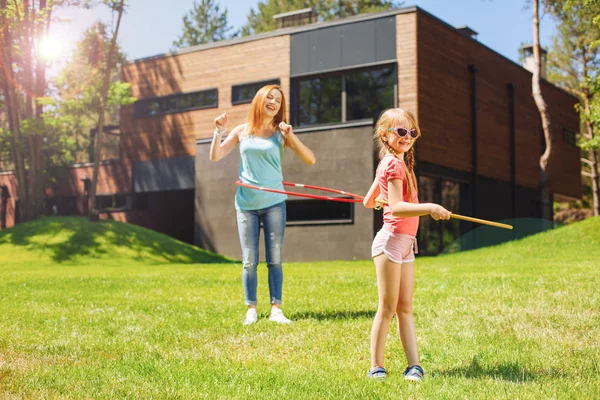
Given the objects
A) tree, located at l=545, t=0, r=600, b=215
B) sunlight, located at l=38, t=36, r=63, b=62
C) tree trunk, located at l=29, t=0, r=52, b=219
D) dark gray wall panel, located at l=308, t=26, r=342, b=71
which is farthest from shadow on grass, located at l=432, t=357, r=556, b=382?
tree, located at l=545, t=0, r=600, b=215

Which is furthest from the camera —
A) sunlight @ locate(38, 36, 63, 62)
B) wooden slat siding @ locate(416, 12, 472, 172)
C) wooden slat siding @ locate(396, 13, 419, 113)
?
sunlight @ locate(38, 36, 63, 62)

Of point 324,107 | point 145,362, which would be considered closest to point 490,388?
point 145,362

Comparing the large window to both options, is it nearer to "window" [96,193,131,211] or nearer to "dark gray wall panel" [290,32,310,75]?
"dark gray wall panel" [290,32,310,75]

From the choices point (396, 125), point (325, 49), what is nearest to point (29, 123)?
point (325, 49)

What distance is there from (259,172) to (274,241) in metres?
0.77

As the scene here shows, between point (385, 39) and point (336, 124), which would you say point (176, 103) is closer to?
point (336, 124)

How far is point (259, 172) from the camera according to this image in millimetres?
7852

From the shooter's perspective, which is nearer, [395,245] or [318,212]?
[395,245]

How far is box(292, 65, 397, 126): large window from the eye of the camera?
1035 inches

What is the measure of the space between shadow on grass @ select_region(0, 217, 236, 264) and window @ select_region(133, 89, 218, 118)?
675cm

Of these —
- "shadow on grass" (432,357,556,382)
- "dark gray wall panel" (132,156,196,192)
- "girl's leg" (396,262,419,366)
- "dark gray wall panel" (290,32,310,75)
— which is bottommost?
"shadow on grass" (432,357,556,382)

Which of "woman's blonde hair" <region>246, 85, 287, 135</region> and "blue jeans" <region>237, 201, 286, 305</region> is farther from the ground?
"woman's blonde hair" <region>246, 85, 287, 135</region>

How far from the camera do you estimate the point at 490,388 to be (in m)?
4.62

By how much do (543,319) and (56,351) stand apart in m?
4.65
